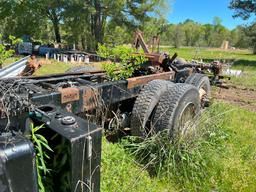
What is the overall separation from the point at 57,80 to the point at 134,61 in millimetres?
1273

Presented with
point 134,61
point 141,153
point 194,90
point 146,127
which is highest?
point 134,61

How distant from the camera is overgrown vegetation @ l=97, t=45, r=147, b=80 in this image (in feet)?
13.1

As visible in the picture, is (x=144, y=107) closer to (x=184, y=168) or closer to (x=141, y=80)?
(x=141, y=80)

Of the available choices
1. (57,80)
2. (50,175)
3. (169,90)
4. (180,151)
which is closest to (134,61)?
(169,90)

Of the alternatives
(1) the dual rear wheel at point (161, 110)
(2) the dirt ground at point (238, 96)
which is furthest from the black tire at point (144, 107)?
(2) the dirt ground at point (238, 96)

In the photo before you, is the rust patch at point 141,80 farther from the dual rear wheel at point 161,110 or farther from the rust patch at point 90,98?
the rust patch at point 90,98

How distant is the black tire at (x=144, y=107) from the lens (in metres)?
3.43

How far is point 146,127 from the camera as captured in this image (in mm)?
3594

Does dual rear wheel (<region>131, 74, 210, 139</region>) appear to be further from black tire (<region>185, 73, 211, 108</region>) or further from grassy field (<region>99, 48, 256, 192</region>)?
black tire (<region>185, 73, 211, 108</region>)

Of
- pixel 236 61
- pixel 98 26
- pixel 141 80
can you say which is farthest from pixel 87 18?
pixel 141 80

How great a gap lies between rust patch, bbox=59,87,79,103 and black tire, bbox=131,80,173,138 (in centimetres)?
102

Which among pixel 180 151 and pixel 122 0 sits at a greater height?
pixel 122 0

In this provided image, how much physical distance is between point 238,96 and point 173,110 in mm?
5655

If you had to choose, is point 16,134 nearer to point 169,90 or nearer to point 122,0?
point 169,90
